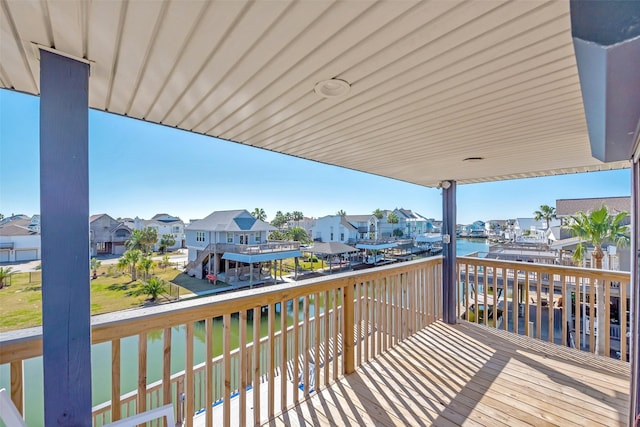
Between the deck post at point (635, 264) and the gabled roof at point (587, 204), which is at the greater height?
the gabled roof at point (587, 204)

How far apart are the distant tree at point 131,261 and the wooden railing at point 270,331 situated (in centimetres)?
900

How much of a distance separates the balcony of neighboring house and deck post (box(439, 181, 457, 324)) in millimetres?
287

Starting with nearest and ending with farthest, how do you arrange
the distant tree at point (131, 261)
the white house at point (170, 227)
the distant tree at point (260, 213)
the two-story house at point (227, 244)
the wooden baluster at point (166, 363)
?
1. the wooden baluster at point (166, 363)
2. the distant tree at point (131, 261)
3. the two-story house at point (227, 244)
4. the white house at point (170, 227)
5. the distant tree at point (260, 213)

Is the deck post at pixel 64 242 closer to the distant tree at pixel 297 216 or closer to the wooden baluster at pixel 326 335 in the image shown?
the wooden baluster at pixel 326 335

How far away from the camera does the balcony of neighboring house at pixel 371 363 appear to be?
55.5 inches

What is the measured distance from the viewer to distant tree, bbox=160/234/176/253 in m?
15.6

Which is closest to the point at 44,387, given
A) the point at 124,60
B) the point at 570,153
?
the point at 124,60

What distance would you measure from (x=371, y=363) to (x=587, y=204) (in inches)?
487

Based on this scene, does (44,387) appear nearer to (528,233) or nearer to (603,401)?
(603,401)

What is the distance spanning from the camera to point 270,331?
71.4 inches

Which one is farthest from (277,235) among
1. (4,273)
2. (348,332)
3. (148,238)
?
(348,332)

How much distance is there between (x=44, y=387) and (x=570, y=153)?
392 centimetres

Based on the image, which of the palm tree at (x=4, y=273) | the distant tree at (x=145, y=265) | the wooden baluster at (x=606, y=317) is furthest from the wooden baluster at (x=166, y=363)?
the distant tree at (x=145, y=265)

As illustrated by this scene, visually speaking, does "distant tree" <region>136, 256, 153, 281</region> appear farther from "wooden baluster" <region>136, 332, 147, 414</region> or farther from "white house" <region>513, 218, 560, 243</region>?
"white house" <region>513, 218, 560, 243</region>
